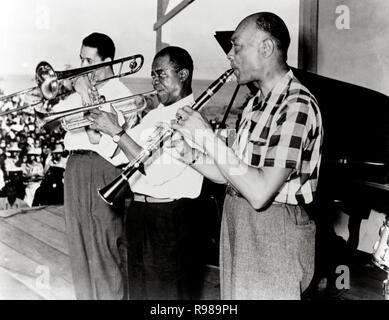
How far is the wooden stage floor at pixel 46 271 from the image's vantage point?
314 centimetres

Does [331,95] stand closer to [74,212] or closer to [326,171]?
[326,171]

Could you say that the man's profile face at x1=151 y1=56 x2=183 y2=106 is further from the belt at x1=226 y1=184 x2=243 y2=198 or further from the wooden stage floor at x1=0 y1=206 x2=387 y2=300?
the wooden stage floor at x1=0 y1=206 x2=387 y2=300

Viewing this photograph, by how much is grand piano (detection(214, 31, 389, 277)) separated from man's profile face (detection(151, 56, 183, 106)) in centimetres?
117

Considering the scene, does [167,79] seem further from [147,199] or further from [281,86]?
[281,86]

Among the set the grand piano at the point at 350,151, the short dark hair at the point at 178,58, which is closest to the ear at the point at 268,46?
the short dark hair at the point at 178,58

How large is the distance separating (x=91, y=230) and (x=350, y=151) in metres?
1.91

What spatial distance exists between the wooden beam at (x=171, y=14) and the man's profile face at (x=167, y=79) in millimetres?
1596

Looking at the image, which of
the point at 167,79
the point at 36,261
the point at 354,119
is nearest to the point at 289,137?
the point at 167,79

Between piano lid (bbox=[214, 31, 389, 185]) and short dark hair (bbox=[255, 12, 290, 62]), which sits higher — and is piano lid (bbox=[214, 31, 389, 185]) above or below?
below

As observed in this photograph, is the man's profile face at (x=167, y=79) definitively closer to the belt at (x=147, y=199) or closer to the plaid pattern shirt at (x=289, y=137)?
the belt at (x=147, y=199)

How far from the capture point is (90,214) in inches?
104

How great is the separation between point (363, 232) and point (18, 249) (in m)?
2.99

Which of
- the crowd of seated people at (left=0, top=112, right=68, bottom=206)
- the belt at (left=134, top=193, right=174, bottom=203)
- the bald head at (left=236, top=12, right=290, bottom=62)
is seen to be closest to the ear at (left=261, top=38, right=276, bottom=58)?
the bald head at (left=236, top=12, right=290, bottom=62)

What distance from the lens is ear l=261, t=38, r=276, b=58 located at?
64.2 inches
